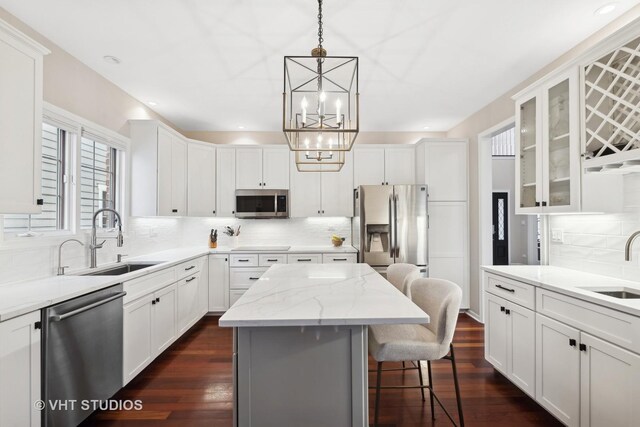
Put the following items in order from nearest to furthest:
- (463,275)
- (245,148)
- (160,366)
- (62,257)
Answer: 1. (62,257)
2. (160,366)
3. (463,275)
4. (245,148)

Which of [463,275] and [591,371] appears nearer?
[591,371]

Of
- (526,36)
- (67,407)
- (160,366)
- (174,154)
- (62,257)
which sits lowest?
(160,366)

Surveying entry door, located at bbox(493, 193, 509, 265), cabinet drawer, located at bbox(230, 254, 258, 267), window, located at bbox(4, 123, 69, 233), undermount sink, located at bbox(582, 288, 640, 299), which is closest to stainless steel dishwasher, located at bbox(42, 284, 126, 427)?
window, located at bbox(4, 123, 69, 233)

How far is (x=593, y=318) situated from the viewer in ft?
5.40

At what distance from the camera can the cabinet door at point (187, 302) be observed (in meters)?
3.25

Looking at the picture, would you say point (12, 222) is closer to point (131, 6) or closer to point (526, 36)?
point (131, 6)

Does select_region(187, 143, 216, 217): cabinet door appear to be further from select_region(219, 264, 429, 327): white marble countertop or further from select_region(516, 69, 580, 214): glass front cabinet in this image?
select_region(516, 69, 580, 214): glass front cabinet

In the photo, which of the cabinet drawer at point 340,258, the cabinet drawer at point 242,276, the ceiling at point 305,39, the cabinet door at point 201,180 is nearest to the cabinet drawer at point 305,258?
the cabinet drawer at point 340,258

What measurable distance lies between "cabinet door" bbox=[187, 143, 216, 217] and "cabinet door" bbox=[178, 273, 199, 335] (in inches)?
40.3

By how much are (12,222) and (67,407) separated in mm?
1295

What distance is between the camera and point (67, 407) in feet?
5.65

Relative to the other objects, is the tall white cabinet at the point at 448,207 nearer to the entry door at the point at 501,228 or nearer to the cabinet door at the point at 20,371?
the cabinet door at the point at 20,371

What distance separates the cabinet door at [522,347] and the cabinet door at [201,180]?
3.79 meters

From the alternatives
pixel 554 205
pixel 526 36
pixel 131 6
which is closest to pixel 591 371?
pixel 554 205
